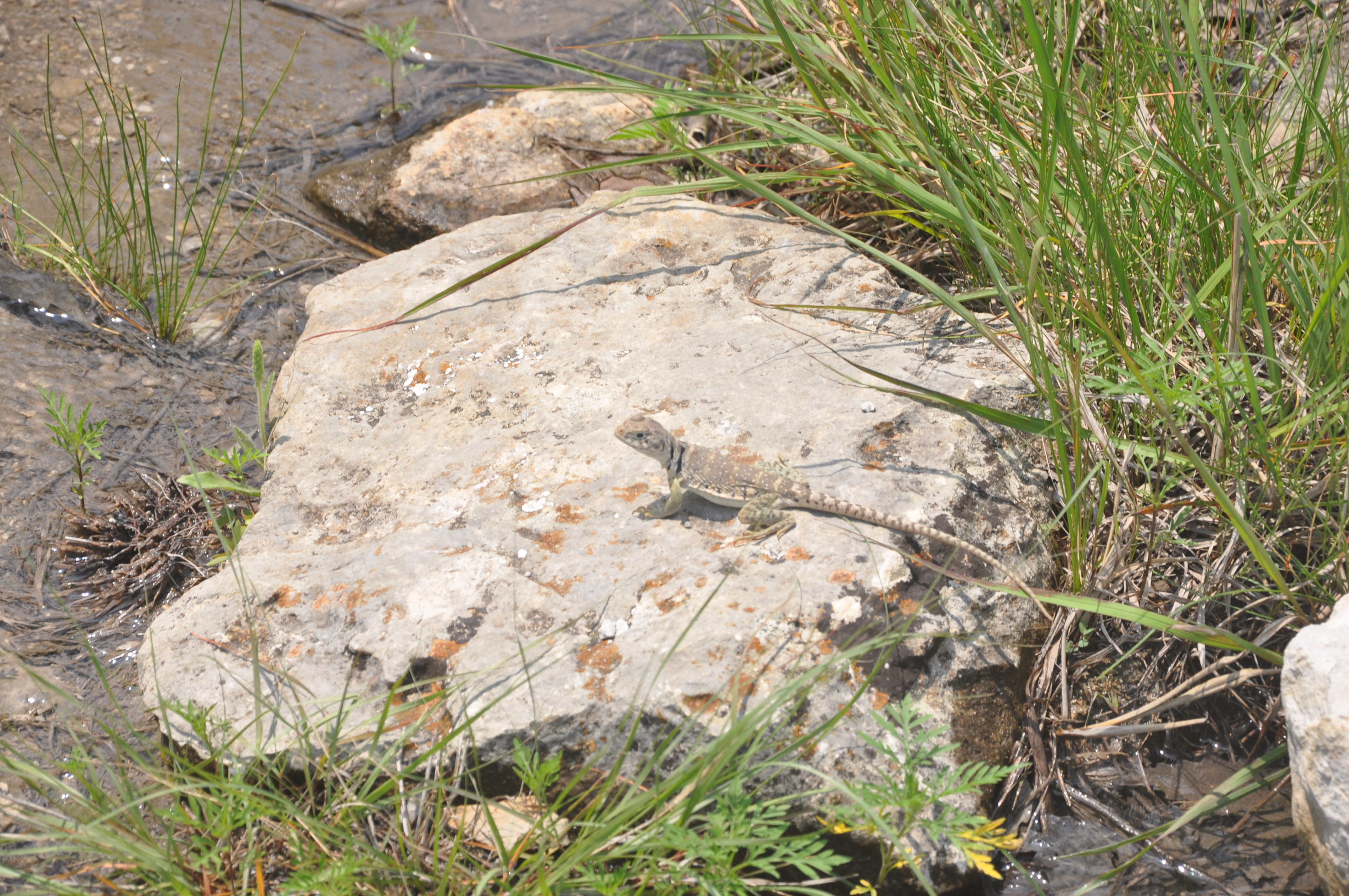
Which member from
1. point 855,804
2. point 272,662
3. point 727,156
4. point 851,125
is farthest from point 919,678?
point 727,156

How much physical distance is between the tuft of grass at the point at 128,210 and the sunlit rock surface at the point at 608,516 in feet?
3.62

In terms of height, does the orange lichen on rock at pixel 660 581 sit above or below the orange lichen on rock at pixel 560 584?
above

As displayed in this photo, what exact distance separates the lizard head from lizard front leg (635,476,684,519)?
108mm

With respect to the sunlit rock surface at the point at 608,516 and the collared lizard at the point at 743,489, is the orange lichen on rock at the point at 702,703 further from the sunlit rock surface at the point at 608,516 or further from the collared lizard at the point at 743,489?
the collared lizard at the point at 743,489

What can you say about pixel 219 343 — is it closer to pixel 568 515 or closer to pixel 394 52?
pixel 394 52

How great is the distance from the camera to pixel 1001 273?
13.0ft

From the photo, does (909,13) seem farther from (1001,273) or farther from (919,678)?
(919,678)

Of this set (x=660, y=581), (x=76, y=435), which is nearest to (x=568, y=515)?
(x=660, y=581)

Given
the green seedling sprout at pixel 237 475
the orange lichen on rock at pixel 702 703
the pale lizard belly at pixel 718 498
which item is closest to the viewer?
the orange lichen on rock at pixel 702 703

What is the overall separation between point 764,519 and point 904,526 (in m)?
0.50

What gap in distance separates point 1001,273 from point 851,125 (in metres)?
1.22

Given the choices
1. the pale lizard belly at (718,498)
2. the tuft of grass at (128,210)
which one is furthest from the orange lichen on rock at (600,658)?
the tuft of grass at (128,210)

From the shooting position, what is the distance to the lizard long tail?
10.4ft

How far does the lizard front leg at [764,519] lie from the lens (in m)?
3.36
